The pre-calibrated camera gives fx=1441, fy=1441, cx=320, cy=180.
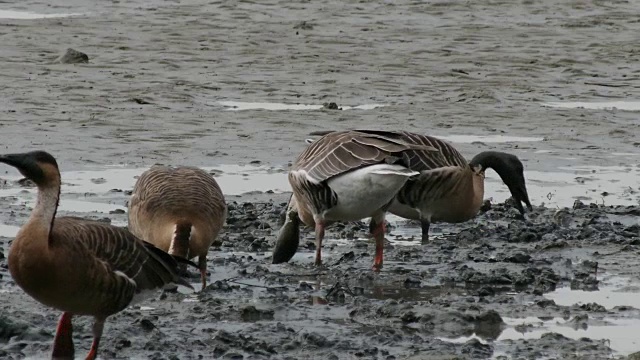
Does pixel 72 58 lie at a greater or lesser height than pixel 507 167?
lesser

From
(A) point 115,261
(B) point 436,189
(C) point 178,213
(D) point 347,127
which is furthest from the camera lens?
(D) point 347,127

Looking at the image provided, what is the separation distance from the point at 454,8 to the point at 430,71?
194 inches

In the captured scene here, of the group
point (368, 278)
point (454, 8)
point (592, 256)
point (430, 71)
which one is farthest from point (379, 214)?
point (454, 8)

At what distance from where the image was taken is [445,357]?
26.3 feet

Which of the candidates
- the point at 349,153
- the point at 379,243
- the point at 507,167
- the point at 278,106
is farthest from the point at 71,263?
the point at 278,106

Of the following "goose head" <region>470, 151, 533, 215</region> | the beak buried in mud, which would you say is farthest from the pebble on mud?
the beak buried in mud

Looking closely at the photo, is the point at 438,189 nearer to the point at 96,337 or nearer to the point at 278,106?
the point at 96,337

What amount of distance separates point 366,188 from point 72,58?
9041 millimetres

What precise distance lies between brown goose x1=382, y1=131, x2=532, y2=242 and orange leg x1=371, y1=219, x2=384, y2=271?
0.68 m

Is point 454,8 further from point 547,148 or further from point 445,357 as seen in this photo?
point 445,357

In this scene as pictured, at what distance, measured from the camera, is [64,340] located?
26.3 ft

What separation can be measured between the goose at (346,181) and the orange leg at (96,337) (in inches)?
120

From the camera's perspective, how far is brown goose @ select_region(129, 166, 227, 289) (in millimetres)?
10023

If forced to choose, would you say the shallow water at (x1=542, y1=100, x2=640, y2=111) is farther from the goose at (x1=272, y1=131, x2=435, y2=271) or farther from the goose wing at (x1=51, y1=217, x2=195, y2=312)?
the goose wing at (x1=51, y1=217, x2=195, y2=312)
